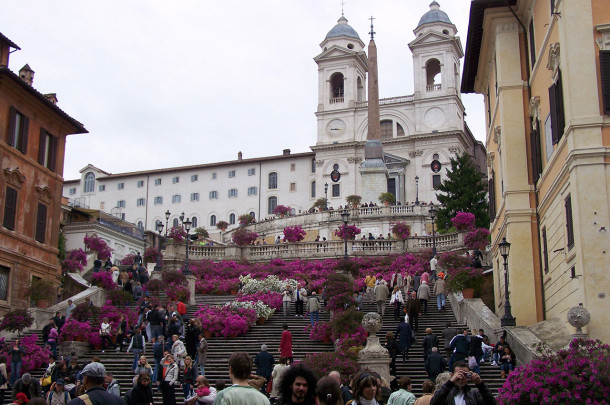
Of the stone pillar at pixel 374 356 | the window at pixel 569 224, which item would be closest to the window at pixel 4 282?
the stone pillar at pixel 374 356

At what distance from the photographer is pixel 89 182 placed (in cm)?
11038

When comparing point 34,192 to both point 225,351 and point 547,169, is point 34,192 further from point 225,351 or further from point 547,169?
point 547,169

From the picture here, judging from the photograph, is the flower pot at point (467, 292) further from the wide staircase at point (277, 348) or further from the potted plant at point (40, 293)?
the potted plant at point (40, 293)

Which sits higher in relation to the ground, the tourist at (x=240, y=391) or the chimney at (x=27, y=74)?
the chimney at (x=27, y=74)

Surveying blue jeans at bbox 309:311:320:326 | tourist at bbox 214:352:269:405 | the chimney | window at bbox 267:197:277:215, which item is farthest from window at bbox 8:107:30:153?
window at bbox 267:197:277:215

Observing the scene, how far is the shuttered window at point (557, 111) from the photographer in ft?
68.7

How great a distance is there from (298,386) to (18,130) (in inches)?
1206

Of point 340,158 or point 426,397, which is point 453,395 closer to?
point 426,397

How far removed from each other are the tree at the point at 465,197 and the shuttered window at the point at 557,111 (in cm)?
3670

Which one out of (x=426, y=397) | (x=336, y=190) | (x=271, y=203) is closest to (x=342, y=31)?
(x=336, y=190)

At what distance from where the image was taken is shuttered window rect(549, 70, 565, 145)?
20.9m

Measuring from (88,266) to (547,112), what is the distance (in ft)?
148

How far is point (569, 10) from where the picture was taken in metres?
20.2

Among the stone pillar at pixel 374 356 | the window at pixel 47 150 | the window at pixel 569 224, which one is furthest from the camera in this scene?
the window at pixel 47 150
